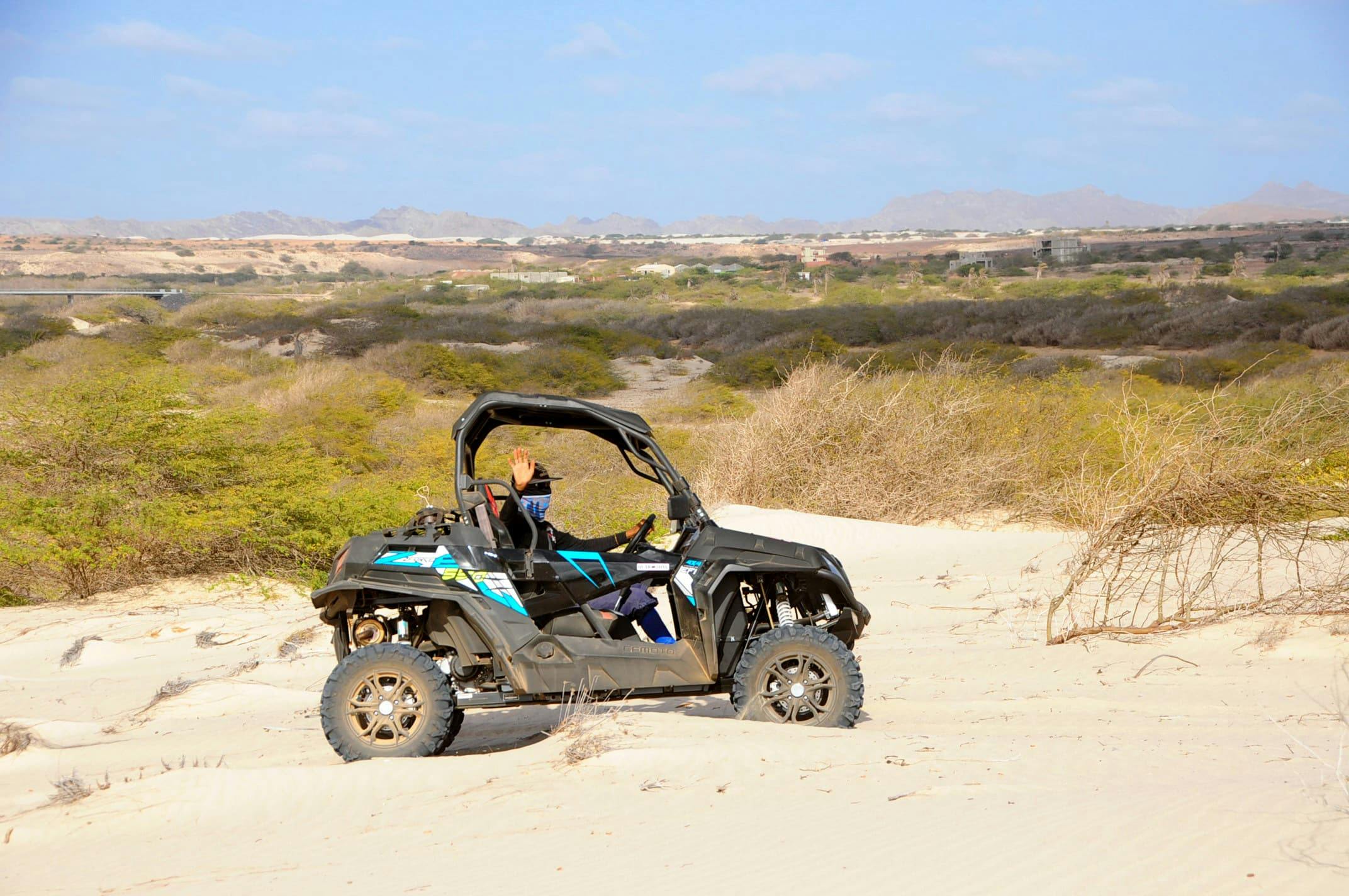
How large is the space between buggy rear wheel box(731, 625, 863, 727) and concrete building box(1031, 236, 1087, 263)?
8372 centimetres

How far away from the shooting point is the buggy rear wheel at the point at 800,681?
535 centimetres

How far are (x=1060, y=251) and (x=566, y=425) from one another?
306ft

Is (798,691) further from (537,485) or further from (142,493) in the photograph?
(142,493)

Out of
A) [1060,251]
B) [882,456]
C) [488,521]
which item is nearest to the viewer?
[488,521]

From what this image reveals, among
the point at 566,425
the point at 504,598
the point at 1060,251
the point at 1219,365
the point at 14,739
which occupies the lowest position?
the point at 14,739

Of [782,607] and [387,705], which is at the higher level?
[782,607]

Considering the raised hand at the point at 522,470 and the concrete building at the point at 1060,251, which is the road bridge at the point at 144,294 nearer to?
the concrete building at the point at 1060,251

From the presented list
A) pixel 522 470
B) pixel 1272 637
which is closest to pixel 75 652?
pixel 522 470

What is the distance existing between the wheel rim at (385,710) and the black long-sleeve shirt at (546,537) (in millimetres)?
832

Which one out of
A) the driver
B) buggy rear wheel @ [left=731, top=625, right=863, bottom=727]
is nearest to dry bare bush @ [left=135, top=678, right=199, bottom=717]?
the driver

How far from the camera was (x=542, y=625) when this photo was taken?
547cm

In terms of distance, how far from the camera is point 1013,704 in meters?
6.23

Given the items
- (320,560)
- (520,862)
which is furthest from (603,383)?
(520,862)

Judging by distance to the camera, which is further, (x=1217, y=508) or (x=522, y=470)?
(x=1217, y=508)
